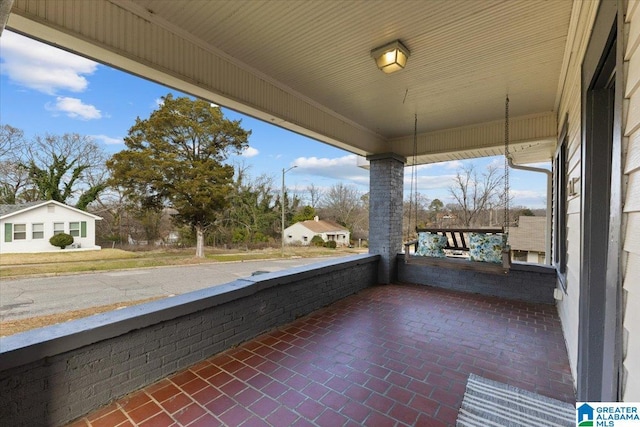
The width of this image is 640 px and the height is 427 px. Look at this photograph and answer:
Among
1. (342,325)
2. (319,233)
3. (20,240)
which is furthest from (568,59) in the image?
(319,233)

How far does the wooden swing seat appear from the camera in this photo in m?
3.39

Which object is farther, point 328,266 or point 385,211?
point 385,211

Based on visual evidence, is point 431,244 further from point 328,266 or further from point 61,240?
point 61,240

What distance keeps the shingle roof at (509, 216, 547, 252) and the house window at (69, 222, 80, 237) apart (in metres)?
8.56

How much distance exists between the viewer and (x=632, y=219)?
3.02 ft

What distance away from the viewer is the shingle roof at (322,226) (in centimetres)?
1195

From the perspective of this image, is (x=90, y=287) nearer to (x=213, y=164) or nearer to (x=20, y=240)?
(x=20, y=240)

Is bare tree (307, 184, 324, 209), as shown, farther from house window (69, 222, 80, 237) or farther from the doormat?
the doormat

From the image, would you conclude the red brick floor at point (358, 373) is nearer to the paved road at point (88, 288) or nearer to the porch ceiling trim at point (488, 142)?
the paved road at point (88, 288)

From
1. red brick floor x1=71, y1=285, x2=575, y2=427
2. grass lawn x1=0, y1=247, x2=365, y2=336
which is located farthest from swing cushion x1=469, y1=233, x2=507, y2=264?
grass lawn x1=0, y1=247, x2=365, y2=336

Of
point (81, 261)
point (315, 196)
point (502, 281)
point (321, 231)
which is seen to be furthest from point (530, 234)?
point (81, 261)

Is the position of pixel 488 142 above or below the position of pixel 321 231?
above

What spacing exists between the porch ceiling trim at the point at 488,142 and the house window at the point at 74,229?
17.1 feet

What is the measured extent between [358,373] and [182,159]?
3.81m
